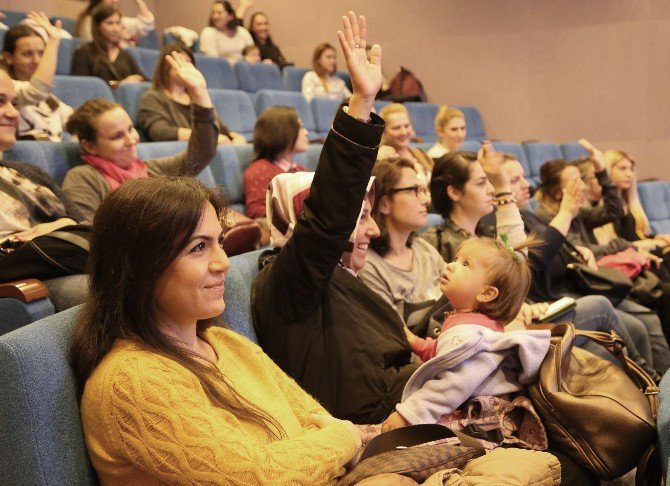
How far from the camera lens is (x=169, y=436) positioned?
1036 mm

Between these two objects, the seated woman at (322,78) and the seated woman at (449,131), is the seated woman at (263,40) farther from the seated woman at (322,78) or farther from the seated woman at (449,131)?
the seated woman at (449,131)

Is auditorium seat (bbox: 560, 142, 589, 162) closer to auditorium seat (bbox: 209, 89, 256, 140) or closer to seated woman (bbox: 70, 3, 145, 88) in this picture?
auditorium seat (bbox: 209, 89, 256, 140)

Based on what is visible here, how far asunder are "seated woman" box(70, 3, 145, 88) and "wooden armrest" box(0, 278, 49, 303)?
114 inches

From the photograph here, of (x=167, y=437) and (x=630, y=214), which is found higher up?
(x=167, y=437)

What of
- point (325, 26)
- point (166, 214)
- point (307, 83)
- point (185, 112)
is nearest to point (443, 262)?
point (166, 214)

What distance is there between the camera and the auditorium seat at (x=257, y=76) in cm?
653

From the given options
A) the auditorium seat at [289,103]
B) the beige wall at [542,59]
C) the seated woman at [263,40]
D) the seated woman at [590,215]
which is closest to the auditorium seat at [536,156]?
the beige wall at [542,59]

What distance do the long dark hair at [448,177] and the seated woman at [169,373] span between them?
1592mm

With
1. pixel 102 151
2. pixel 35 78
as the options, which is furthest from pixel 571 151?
pixel 102 151

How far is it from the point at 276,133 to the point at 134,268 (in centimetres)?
229

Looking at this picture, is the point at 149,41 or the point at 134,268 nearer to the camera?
the point at 134,268

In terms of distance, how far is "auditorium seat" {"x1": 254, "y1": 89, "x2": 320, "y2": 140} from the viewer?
5273 millimetres

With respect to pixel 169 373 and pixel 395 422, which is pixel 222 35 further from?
pixel 169 373

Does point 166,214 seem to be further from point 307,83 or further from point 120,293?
point 307,83
